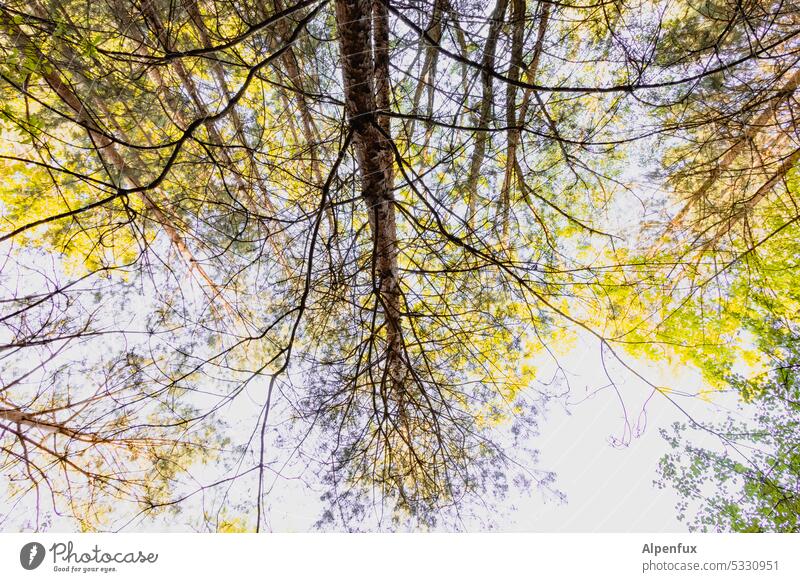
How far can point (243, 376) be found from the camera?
161 cm

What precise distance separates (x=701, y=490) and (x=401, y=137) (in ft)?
5.89

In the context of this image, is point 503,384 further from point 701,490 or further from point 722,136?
point 722,136

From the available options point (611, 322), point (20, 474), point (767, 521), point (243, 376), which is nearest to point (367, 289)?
point (243, 376)

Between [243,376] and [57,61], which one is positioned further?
[243,376]
